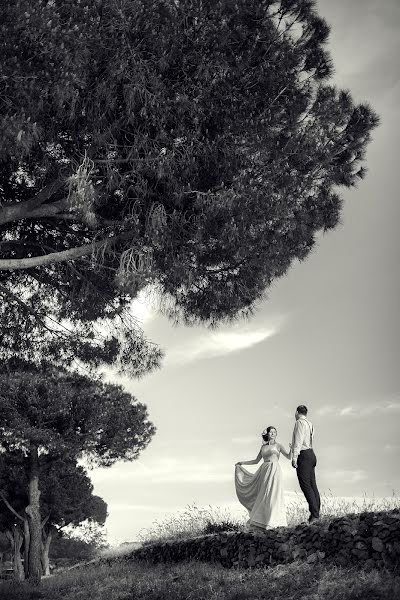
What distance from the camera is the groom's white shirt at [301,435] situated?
10.6 m

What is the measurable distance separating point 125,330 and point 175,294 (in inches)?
77.9

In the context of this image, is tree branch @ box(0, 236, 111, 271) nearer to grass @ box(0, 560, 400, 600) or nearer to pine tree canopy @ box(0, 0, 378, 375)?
pine tree canopy @ box(0, 0, 378, 375)

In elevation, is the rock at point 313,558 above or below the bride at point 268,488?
below

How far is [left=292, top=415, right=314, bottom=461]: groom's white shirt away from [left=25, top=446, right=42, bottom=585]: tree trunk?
14.0 meters

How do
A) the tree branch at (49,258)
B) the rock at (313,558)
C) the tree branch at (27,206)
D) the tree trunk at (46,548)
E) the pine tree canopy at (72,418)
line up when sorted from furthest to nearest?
1. the tree trunk at (46,548)
2. the pine tree canopy at (72,418)
3. the tree branch at (27,206)
4. the tree branch at (49,258)
5. the rock at (313,558)

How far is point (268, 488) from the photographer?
1152 centimetres

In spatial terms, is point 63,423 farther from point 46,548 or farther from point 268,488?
point 46,548

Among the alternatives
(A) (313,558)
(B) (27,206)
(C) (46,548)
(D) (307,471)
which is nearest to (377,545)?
(A) (313,558)

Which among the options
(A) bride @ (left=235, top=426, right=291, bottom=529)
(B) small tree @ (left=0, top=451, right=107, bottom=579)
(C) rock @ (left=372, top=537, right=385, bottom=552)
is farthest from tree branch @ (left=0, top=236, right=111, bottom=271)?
(B) small tree @ (left=0, top=451, right=107, bottom=579)

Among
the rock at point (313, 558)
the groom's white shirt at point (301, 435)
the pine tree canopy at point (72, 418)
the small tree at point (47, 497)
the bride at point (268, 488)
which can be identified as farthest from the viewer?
the small tree at point (47, 497)

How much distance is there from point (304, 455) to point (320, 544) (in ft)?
4.71

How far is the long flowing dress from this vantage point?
11.5m

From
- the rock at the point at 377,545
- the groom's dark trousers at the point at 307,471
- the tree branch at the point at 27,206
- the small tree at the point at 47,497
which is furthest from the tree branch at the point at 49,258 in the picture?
the small tree at the point at 47,497

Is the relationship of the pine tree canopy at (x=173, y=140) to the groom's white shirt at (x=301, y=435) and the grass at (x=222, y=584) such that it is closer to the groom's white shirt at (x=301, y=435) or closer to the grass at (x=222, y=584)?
the groom's white shirt at (x=301, y=435)
